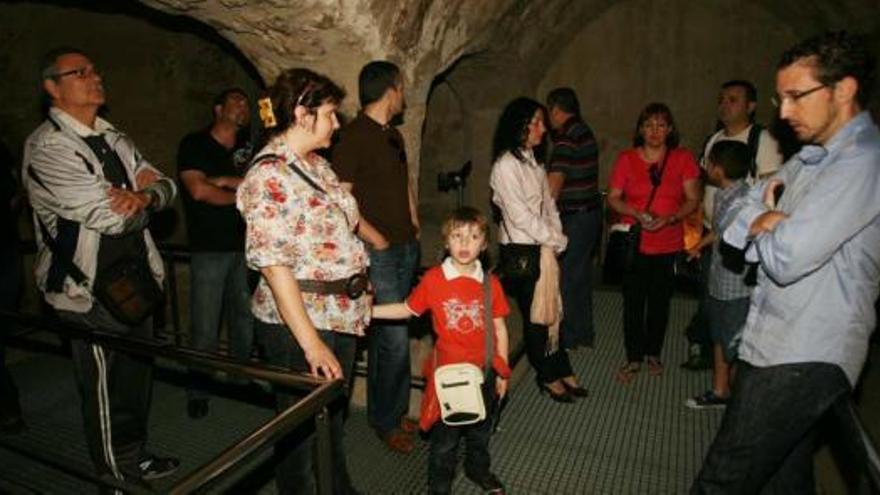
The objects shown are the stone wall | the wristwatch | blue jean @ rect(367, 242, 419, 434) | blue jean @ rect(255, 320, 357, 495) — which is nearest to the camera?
blue jean @ rect(255, 320, 357, 495)

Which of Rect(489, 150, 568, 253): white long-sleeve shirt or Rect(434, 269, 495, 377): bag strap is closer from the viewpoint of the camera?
Rect(434, 269, 495, 377): bag strap

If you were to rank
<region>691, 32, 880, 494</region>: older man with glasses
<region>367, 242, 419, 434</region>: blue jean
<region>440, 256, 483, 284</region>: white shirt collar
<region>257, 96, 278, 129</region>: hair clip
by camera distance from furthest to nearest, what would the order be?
<region>367, 242, 419, 434</region>: blue jean → <region>440, 256, 483, 284</region>: white shirt collar → <region>257, 96, 278, 129</region>: hair clip → <region>691, 32, 880, 494</region>: older man with glasses

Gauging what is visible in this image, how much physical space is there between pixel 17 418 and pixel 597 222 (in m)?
4.12

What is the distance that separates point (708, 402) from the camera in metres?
3.86

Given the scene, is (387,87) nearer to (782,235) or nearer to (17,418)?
(782,235)

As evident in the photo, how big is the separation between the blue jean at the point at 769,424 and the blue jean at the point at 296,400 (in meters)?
1.43

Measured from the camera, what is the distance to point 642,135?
13.3 feet

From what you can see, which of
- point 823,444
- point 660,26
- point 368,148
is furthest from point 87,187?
point 660,26

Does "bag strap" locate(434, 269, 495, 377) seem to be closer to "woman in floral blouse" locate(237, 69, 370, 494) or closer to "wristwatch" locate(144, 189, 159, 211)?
"woman in floral blouse" locate(237, 69, 370, 494)

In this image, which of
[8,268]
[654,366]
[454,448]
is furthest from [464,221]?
[8,268]

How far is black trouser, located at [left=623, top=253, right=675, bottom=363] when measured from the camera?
13.6 feet

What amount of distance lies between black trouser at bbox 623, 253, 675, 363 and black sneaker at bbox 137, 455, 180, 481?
10.2ft

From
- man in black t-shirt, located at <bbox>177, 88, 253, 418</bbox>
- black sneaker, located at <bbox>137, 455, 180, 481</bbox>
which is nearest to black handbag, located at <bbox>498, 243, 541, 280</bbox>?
man in black t-shirt, located at <bbox>177, 88, 253, 418</bbox>

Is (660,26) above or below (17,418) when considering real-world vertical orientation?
above
